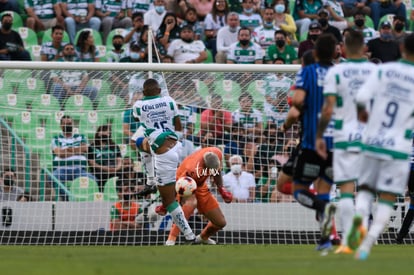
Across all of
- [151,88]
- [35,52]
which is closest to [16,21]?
[35,52]

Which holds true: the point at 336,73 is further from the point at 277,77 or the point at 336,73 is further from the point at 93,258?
the point at 277,77

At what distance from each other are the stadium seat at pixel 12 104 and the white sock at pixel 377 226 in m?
9.88

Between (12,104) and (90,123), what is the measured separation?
55.9 inches

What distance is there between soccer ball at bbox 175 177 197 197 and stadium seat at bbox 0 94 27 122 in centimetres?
387

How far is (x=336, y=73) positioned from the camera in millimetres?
11359

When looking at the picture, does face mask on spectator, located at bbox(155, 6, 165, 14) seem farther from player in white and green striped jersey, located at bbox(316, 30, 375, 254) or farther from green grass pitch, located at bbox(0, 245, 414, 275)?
player in white and green striped jersey, located at bbox(316, 30, 375, 254)

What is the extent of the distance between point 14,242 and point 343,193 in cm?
894

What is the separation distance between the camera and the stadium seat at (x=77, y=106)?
1941 cm

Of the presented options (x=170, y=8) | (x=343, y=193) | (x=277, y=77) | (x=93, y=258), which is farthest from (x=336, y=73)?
(x=170, y=8)

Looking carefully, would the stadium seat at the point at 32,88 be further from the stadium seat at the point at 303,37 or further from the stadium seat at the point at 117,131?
the stadium seat at the point at 303,37

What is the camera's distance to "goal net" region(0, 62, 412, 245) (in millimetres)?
18797

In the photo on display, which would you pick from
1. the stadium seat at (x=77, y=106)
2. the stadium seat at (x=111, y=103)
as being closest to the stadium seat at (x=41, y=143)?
the stadium seat at (x=77, y=106)

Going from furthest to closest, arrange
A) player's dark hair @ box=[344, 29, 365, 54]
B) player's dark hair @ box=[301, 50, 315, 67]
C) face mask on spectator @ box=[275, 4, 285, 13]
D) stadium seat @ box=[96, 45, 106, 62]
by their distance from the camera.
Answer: face mask on spectator @ box=[275, 4, 285, 13]
stadium seat @ box=[96, 45, 106, 62]
player's dark hair @ box=[301, 50, 315, 67]
player's dark hair @ box=[344, 29, 365, 54]

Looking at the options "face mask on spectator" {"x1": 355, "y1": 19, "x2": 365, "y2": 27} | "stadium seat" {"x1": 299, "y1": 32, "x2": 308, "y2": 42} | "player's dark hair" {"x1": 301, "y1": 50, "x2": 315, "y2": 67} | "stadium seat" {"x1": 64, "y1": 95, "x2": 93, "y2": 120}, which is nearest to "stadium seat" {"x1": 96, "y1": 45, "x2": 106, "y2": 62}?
"stadium seat" {"x1": 64, "y1": 95, "x2": 93, "y2": 120}
